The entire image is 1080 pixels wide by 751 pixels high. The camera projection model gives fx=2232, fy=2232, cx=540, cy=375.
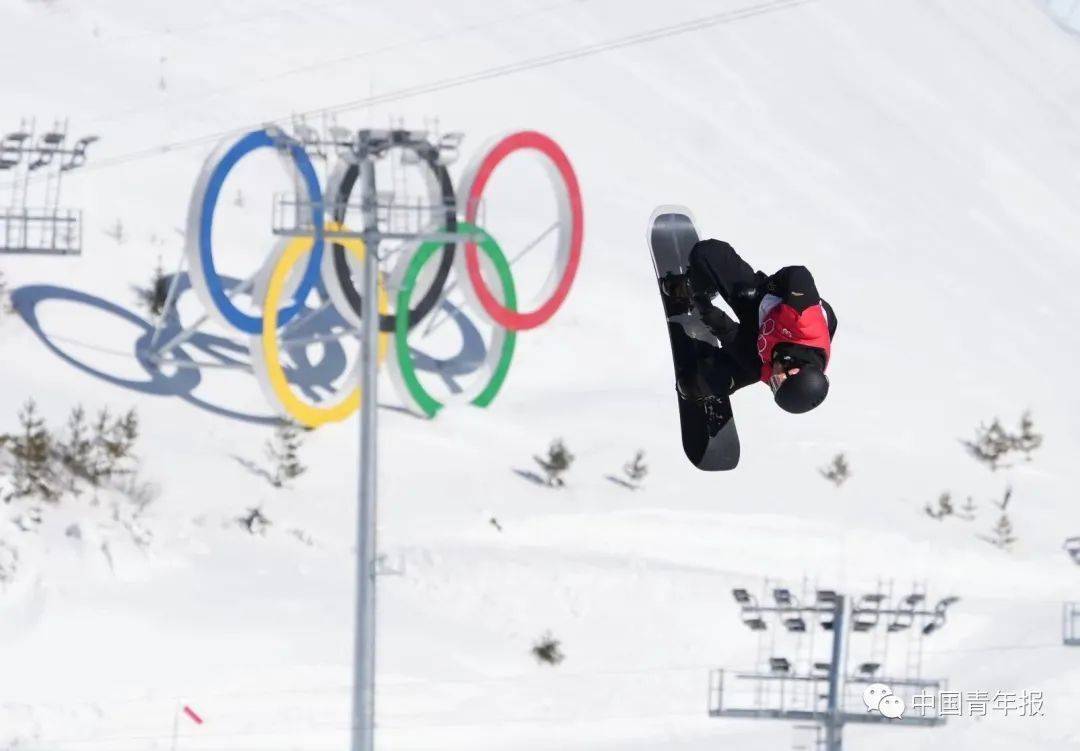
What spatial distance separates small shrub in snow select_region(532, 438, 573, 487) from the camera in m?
41.9

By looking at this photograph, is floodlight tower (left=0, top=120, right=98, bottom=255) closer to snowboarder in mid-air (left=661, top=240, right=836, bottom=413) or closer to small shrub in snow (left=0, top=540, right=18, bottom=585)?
small shrub in snow (left=0, top=540, right=18, bottom=585)

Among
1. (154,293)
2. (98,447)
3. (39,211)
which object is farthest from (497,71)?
(98,447)

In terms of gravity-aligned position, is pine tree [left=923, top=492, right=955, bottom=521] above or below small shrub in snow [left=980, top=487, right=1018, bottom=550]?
above

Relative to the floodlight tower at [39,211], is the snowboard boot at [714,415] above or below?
below

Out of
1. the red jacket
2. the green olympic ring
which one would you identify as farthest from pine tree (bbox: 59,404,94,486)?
the red jacket

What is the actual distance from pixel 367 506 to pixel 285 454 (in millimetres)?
7309

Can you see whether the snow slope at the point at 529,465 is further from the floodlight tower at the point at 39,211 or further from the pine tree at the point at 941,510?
the floodlight tower at the point at 39,211

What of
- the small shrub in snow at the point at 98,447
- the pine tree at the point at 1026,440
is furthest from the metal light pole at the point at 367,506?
the pine tree at the point at 1026,440

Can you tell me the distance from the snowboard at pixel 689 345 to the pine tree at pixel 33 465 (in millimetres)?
24206

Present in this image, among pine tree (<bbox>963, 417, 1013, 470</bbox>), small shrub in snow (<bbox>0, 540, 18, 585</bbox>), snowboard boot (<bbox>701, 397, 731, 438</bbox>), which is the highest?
pine tree (<bbox>963, 417, 1013, 470</bbox>)

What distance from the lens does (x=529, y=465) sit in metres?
42.8

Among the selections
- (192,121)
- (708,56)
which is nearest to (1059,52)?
(708,56)

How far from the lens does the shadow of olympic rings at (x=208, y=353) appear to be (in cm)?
4306

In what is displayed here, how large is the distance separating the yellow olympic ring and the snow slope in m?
1.35
